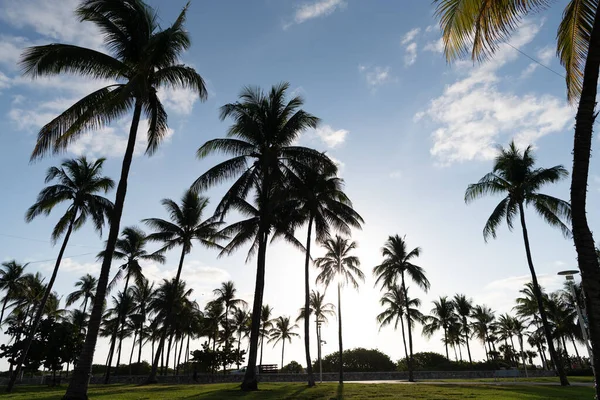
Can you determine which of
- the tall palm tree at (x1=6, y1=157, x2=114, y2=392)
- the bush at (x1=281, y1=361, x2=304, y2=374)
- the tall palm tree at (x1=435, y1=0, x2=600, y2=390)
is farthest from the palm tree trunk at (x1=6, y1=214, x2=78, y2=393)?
the bush at (x1=281, y1=361, x2=304, y2=374)

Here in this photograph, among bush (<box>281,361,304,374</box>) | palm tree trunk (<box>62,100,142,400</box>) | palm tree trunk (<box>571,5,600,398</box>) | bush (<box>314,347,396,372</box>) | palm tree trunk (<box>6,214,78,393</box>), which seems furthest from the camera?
bush (<box>281,361,304,374</box>)

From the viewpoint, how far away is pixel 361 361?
5356 cm

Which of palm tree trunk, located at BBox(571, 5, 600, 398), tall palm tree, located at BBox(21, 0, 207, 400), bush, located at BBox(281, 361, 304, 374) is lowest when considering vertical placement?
bush, located at BBox(281, 361, 304, 374)

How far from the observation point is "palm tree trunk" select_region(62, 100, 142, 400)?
11.4 m

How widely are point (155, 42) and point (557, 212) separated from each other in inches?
967

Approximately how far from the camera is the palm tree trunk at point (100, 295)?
11.4 metres

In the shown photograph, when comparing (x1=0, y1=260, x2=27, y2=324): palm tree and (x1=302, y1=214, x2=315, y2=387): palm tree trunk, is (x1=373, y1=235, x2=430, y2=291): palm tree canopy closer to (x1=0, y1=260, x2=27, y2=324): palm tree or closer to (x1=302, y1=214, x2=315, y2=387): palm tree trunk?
(x1=302, y1=214, x2=315, y2=387): palm tree trunk

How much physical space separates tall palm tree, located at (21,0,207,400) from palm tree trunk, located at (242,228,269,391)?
8.92 m

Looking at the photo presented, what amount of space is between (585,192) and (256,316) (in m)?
17.1

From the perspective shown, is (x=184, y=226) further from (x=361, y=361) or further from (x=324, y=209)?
(x=361, y=361)

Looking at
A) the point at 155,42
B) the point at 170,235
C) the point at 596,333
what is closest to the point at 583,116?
the point at 596,333

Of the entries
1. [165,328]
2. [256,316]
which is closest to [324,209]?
[256,316]

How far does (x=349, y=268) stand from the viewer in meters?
35.4

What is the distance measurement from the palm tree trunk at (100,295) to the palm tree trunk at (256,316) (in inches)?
347
